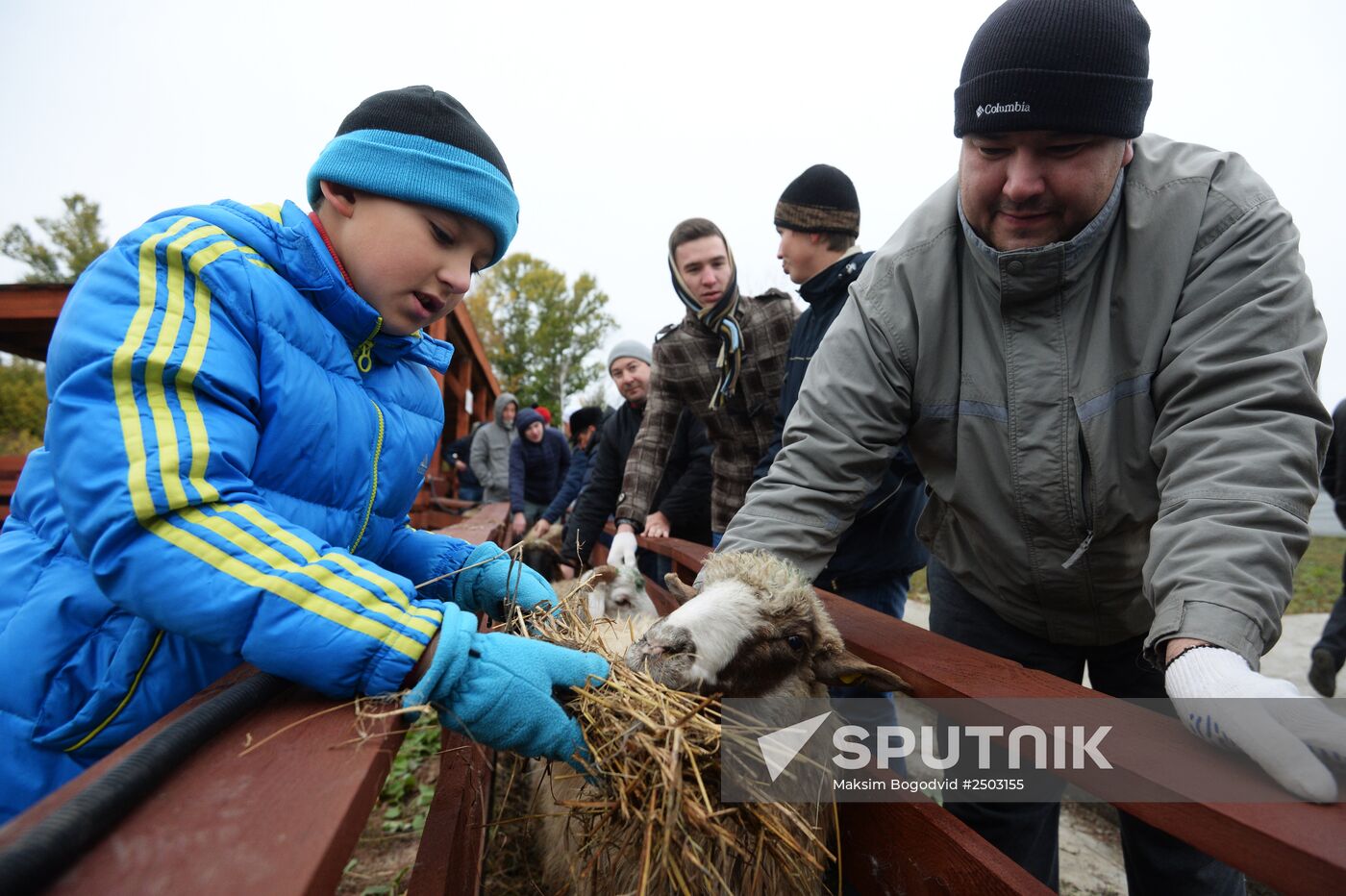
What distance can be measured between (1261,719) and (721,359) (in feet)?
9.99

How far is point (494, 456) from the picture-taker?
10898mm

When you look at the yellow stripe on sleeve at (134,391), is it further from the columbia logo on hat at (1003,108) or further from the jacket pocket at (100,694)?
the columbia logo on hat at (1003,108)

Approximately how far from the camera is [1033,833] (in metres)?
2.02

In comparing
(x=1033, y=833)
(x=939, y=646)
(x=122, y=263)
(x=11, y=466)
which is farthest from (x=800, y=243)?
(x=11, y=466)

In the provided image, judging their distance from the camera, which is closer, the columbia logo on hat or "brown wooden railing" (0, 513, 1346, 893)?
"brown wooden railing" (0, 513, 1346, 893)

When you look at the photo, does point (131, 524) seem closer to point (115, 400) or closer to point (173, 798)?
point (115, 400)

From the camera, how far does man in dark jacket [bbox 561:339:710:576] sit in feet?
15.6

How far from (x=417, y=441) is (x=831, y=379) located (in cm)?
123

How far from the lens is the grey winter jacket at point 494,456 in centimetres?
1077

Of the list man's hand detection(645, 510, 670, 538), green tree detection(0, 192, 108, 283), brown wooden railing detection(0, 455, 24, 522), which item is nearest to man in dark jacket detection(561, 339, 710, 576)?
man's hand detection(645, 510, 670, 538)

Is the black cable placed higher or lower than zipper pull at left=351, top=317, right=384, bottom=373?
lower

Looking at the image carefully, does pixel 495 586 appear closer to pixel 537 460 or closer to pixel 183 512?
pixel 183 512

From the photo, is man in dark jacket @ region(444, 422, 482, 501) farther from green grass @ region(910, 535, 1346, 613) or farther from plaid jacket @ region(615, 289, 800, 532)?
plaid jacket @ region(615, 289, 800, 532)

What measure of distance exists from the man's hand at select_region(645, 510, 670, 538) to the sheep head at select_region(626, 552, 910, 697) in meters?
2.58
